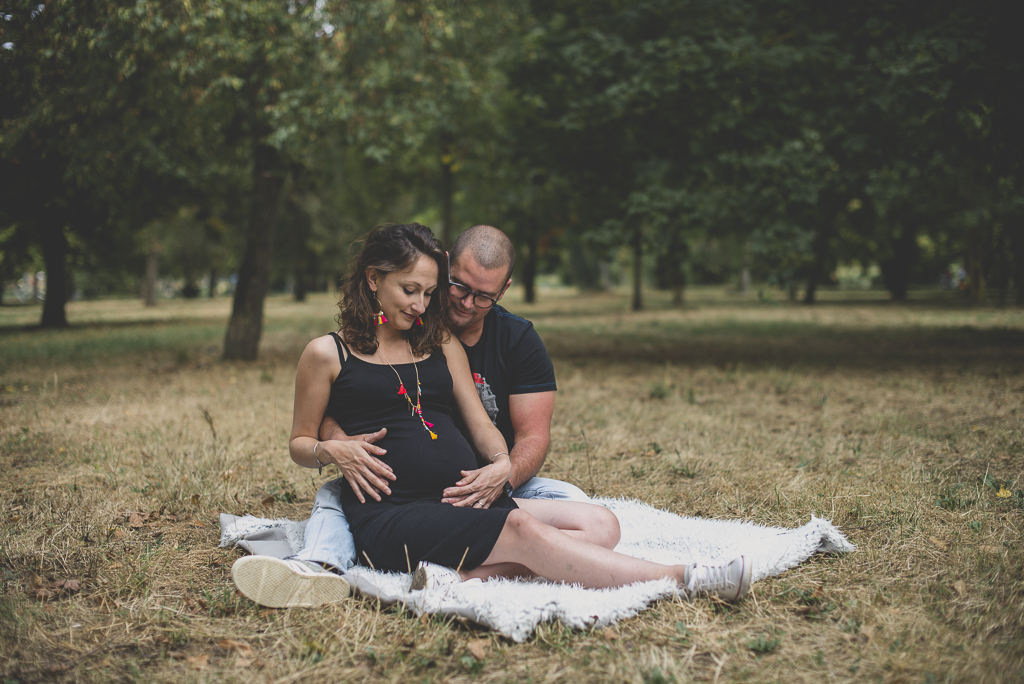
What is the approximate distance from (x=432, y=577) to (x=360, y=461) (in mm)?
556

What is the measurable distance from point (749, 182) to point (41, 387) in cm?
913

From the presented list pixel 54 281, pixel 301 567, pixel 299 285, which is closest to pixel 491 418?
pixel 301 567

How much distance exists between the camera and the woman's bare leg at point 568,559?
2703 millimetres

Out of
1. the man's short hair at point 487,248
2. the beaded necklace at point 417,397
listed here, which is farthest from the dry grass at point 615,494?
the man's short hair at point 487,248

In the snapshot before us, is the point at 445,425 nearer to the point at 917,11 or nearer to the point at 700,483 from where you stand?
the point at 700,483

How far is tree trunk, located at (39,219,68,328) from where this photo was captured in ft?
60.3

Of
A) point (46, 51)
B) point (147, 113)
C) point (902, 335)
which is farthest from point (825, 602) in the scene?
point (902, 335)

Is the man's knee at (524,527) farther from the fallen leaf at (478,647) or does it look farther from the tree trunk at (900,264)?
the tree trunk at (900,264)

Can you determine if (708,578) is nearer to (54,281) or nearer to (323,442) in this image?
(323,442)

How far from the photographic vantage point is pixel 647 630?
2.51 metres

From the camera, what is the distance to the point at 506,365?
3363 millimetres

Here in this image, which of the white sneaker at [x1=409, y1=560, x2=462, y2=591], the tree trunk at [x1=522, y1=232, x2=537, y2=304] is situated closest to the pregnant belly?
the white sneaker at [x1=409, y1=560, x2=462, y2=591]

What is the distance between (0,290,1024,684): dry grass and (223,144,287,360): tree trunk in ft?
4.40

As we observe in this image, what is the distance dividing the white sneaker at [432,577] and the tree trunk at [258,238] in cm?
826
